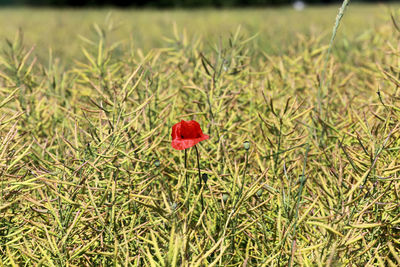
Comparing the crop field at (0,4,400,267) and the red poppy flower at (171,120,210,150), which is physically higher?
the red poppy flower at (171,120,210,150)

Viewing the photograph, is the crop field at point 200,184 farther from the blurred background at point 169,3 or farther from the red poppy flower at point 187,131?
the blurred background at point 169,3

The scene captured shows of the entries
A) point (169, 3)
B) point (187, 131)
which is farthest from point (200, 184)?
point (169, 3)

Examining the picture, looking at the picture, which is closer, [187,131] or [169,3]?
[187,131]

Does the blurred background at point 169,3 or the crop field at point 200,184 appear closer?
the crop field at point 200,184

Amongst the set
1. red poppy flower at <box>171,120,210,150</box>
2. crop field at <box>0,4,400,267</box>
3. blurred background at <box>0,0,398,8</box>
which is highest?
red poppy flower at <box>171,120,210,150</box>

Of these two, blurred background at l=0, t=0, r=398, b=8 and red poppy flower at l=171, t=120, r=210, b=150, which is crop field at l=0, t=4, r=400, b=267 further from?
blurred background at l=0, t=0, r=398, b=8

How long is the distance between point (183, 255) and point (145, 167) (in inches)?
17.6

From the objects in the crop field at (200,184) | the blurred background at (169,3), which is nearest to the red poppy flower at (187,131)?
the crop field at (200,184)

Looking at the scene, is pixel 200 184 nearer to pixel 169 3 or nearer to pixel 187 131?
pixel 187 131

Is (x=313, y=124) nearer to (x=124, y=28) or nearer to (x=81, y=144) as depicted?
(x=81, y=144)

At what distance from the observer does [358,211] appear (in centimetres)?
84

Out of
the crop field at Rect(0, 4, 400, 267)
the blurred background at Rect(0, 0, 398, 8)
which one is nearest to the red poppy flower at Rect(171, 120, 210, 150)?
the crop field at Rect(0, 4, 400, 267)

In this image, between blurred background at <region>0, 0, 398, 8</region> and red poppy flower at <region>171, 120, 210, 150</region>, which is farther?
Result: blurred background at <region>0, 0, 398, 8</region>

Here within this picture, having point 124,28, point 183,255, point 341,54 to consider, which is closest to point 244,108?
point 183,255
